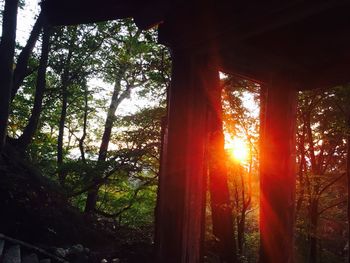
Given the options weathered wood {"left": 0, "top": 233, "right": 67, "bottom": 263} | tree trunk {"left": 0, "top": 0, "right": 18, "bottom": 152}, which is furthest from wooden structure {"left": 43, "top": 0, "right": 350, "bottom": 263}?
tree trunk {"left": 0, "top": 0, "right": 18, "bottom": 152}

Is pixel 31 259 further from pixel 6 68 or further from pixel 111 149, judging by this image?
pixel 111 149

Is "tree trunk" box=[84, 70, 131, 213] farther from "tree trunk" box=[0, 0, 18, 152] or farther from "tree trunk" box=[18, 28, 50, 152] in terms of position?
"tree trunk" box=[0, 0, 18, 152]

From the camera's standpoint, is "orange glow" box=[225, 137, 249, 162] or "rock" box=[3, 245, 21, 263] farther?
"orange glow" box=[225, 137, 249, 162]

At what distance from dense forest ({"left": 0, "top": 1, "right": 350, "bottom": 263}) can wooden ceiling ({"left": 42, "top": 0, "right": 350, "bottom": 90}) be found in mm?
6706

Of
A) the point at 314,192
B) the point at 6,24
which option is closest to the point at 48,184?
the point at 6,24

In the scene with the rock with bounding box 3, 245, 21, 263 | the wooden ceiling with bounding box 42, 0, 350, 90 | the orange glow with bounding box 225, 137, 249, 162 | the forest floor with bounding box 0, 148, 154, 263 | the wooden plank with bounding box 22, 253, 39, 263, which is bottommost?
the wooden plank with bounding box 22, 253, 39, 263

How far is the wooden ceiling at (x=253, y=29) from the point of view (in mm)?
1999

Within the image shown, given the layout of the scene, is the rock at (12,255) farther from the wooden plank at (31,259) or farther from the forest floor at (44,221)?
the forest floor at (44,221)

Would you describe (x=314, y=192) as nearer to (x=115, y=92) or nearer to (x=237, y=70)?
(x=115, y=92)

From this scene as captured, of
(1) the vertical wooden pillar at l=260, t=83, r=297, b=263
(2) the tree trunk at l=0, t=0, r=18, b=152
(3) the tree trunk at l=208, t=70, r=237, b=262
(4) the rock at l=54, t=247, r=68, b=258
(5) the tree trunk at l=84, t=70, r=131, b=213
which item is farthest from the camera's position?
(5) the tree trunk at l=84, t=70, r=131, b=213

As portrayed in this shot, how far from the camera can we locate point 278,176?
314 cm

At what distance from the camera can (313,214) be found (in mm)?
16578

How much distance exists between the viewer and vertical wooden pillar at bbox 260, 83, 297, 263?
10.0 ft

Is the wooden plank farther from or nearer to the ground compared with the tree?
nearer to the ground
